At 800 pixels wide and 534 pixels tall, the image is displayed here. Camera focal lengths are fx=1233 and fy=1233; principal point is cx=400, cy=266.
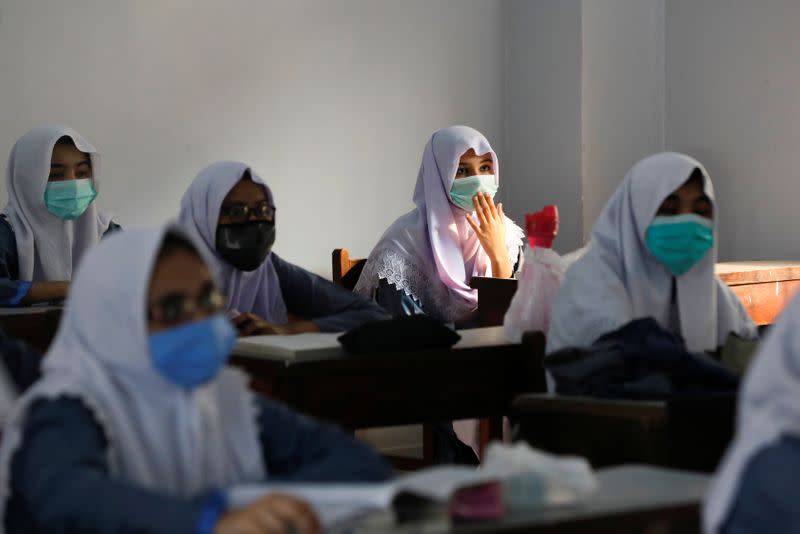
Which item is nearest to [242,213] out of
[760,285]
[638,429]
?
[638,429]

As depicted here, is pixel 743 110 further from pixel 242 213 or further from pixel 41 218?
pixel 41 218

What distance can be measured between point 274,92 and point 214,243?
1930 millimetres

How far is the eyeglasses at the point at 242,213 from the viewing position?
12.5 ft

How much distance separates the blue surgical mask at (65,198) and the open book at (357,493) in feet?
10.6

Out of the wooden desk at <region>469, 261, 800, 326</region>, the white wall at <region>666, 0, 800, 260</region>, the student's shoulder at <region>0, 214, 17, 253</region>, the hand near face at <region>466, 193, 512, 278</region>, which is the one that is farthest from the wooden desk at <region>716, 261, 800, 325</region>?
the student's shoulder at <region>0, 214, 17, 253</region>

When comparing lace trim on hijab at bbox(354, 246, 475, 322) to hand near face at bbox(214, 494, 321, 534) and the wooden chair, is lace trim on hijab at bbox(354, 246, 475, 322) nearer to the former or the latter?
the wooden chair

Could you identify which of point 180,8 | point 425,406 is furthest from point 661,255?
point 180,8

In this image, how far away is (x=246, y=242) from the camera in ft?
12.4

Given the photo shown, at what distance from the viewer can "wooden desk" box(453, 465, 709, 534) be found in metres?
1.50

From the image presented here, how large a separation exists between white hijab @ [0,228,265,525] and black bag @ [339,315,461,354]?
1.09m

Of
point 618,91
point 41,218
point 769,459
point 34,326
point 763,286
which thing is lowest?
point 763,286

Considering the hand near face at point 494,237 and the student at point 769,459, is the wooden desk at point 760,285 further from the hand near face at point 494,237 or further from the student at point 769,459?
the student at point 769,459

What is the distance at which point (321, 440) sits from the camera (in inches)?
73.4

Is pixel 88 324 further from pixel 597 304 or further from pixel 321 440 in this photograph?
pixel 597 304
